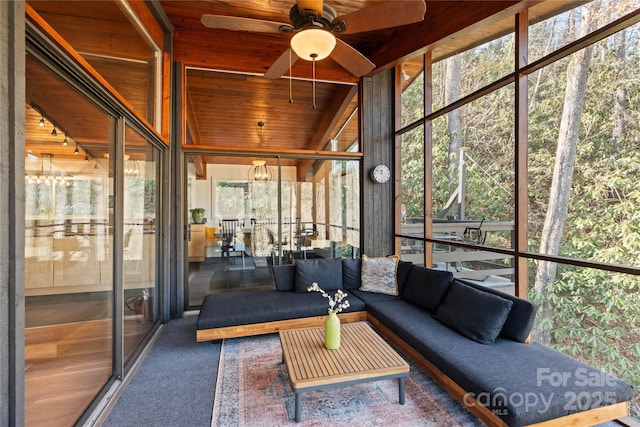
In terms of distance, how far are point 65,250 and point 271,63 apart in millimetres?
3811

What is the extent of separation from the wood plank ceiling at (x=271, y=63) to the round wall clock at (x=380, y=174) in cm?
66

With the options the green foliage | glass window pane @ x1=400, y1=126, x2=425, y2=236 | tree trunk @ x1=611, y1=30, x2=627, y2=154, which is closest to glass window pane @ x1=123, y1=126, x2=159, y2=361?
glass window pane @ x1=400, y1=126, x2=425, y2=236

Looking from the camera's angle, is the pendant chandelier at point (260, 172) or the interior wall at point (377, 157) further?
the interior wall at point (377, 157)

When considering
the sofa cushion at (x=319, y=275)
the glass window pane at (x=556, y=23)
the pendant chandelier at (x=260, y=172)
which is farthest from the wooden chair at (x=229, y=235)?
the glass window pane at (x=556, y=23)

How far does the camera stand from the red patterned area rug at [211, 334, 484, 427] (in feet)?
6.70

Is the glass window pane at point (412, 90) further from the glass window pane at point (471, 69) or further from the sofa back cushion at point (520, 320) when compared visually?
the sofa back cushion at point (520, 320)

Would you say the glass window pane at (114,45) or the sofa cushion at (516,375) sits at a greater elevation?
the glass window pane at (114,45)

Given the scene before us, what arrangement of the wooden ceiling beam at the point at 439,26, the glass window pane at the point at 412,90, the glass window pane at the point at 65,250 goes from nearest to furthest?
the glass window pane at the point at 65,250 < the wooden ceiling beam at the point at 439,26 < the glass window pane at the point at 412,90

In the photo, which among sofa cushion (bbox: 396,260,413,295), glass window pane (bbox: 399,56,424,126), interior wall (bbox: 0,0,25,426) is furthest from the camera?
glass window pane (bbox: 399,56,424,126)

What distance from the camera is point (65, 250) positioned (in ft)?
5.69

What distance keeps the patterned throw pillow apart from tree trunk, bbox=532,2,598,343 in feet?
5.04

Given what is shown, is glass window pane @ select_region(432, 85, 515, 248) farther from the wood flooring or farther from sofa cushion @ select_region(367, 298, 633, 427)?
the wood flooring

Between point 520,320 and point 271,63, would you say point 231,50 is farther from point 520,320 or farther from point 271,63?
point 520,320

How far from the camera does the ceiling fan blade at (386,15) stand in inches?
78.9
